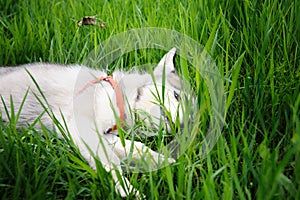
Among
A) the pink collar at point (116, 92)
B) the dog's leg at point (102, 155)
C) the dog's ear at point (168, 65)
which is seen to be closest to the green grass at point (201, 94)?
the dog's leg at point (102, 155)

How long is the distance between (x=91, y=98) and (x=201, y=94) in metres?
0.66

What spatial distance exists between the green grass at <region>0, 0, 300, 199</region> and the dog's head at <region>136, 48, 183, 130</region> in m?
0.17

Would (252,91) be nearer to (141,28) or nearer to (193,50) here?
(193,50)

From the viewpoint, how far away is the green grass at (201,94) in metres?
1.78

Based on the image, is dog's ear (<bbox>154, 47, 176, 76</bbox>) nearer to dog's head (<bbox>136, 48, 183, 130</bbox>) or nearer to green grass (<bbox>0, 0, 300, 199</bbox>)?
dog's head (<bbox>136, 48, 183, 130</bbox>)

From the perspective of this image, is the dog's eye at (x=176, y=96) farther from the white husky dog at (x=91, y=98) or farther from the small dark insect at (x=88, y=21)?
the small dark insect at (x=88, y=21)

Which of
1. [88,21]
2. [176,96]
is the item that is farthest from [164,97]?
[88,21]

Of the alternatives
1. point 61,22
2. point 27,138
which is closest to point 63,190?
point 27,138

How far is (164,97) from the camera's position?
7.64 ft

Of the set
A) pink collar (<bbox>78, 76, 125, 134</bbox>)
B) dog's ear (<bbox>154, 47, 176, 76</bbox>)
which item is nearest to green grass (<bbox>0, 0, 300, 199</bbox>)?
dog's ear (<bbox>154, 47, 176, 76</bbox>)

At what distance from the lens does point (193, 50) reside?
258cm

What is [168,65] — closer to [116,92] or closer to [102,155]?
[116,92]

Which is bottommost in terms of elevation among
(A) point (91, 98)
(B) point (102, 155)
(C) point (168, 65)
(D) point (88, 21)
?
(B) point (102, 155)

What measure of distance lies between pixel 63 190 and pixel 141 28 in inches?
58.2
